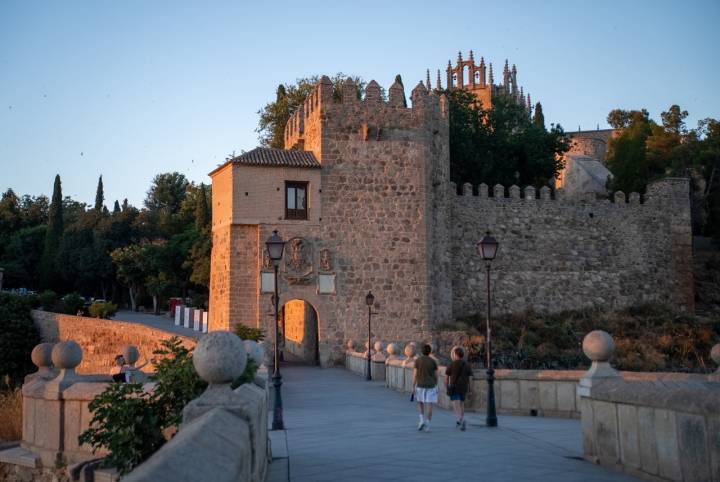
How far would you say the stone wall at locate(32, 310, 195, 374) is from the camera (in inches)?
1189

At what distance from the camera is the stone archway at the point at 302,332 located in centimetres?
2850

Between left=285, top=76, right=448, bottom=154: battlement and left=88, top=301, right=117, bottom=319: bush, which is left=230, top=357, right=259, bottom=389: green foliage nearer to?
left=285, top=76, right=448, bottom=154: battlement

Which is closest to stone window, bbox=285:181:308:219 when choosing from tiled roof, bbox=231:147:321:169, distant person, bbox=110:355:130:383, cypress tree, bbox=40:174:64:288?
tiled roof, bbox=231:147:321:169

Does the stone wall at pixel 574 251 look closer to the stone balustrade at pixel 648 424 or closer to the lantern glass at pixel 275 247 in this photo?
the lantern glass at pixel 275 247

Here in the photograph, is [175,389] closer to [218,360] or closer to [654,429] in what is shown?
[218,360]

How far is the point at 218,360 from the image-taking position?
5.82 m

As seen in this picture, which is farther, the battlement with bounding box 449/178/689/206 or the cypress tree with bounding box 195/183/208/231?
the cypress tree with bounding box 195/183/208/231

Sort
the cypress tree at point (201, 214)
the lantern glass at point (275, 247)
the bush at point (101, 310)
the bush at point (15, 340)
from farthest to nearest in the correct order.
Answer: the cypress tree at point (201, 214), the bush at point (101, 310), the bush at point (15, 340), the lantern glass at point (275, 247)

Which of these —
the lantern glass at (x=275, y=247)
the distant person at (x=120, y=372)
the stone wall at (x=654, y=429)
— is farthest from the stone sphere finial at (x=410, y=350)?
the stone wall at (x=654, y=429)

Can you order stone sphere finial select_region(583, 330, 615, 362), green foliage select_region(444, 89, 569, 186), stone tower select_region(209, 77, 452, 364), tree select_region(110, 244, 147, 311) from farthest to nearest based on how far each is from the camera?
tree select_region(110, 244, 147, 311) → green foliage select_region(444, 89, 569, 186) → stone tower select_region(209, 77, 452, 364) → stone sphere finial select_region(583, 330, 615, 362)

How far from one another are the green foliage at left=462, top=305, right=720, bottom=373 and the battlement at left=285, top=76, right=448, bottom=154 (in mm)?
7847

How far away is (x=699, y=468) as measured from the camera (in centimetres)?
609

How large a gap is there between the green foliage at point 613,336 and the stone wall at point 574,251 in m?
0.85

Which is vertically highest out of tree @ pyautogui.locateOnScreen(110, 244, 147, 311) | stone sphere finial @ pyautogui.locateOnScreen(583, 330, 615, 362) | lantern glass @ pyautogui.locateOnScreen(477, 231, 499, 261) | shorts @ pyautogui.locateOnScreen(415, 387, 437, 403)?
tree @ pyautogui.locateOnScreen(110, 244, 147, 311)
